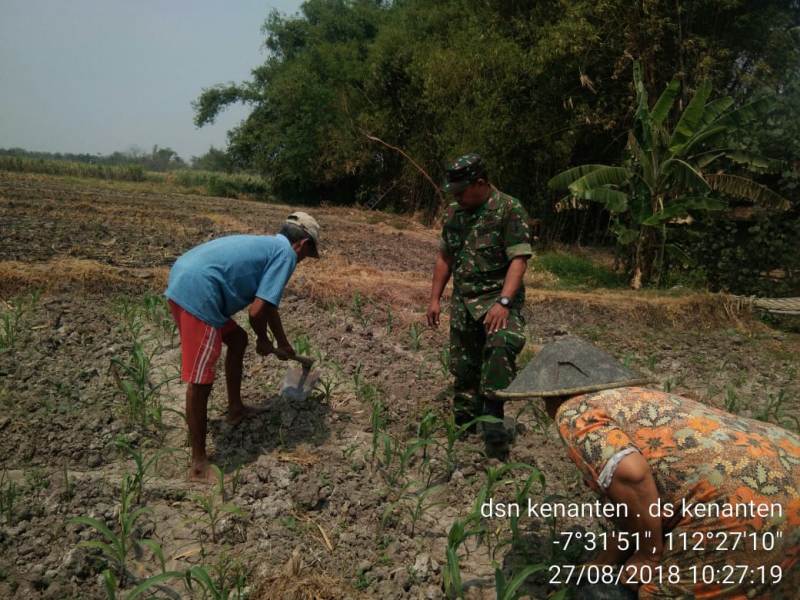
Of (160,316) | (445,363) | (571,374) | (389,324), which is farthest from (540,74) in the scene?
(571,374)

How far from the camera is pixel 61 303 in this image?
5.27 meters

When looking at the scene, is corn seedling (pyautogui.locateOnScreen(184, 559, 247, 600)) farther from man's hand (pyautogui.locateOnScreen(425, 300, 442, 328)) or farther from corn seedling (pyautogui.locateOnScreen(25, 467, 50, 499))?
man's hand (pyautogui.locateOnScreen(425, 300, 442, 328))

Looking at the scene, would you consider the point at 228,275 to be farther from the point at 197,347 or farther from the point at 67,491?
the point at 67,491

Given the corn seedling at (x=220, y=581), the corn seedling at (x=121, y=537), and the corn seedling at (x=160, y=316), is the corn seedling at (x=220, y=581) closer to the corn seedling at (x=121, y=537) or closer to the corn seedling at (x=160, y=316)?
the corn seedling at (x=121, y=537)

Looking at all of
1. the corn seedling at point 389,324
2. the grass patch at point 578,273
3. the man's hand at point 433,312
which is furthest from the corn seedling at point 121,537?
the grass patch at point 578,273

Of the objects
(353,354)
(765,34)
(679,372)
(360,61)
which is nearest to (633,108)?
(765,34)

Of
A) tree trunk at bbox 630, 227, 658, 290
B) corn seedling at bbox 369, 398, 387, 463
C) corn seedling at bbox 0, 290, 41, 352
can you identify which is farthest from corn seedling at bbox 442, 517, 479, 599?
tree trunk at bbox 630, 227, 658, 290

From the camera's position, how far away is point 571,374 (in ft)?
6.19

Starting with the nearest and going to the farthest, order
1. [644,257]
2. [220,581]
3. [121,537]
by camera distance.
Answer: [220,581] < [121,537] < [644,257]

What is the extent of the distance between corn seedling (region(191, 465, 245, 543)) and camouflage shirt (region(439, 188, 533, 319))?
1.53m

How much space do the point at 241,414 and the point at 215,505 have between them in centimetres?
78

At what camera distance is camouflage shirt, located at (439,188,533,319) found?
314cm

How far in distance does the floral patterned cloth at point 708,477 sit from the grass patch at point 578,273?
7638mm

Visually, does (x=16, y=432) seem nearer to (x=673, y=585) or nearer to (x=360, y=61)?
(x=673, y=585)
